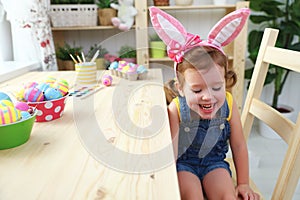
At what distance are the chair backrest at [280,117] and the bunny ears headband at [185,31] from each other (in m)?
0.19

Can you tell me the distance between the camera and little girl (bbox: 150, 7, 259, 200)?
83cm

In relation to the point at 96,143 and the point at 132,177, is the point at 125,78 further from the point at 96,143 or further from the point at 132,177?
the point at 132,177

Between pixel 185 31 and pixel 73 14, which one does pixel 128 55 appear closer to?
pixel 73 14

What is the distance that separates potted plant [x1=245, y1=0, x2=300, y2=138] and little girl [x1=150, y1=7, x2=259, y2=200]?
1.51 meters

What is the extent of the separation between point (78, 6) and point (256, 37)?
1.40 meters

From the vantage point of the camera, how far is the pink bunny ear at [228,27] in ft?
2.65

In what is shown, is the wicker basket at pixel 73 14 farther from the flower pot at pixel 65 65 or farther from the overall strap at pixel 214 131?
the overall strap at pixel 214 131

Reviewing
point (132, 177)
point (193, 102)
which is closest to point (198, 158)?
point (193, 102)

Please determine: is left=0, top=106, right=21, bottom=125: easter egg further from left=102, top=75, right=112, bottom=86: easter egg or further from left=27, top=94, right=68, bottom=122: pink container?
left=102, top=75, right=112, bottom=86: easter egg

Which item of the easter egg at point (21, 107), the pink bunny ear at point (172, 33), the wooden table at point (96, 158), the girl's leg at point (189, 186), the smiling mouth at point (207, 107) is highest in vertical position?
the pink bunny ear at point (172, 33)

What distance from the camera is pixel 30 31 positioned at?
1.93 m

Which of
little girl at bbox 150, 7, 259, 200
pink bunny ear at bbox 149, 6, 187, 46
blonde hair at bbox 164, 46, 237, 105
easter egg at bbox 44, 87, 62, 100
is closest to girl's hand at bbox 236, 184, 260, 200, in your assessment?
little girl at bbox 150, 7, 259, 200

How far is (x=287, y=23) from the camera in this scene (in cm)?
231

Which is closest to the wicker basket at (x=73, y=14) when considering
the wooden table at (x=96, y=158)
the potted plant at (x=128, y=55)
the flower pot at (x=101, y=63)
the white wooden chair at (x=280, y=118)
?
the potted plant at (x=128, y=55)
